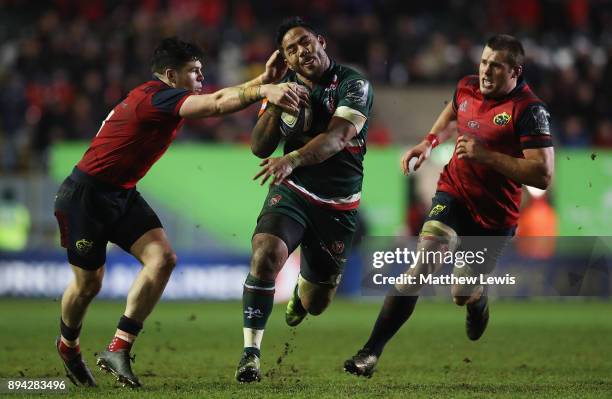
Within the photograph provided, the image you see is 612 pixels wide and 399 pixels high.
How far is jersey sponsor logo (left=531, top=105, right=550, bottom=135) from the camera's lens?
7.87 m

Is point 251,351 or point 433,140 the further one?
point 433,140

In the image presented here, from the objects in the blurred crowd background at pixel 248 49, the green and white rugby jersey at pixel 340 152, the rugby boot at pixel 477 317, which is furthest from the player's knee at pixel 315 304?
the blurred crowd background at pixel 248 49

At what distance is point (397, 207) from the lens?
60.3ft

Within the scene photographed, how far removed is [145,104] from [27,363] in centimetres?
295

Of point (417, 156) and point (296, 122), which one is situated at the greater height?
point (296, 122)

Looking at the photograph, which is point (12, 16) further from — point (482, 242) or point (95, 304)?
point (482, 242)

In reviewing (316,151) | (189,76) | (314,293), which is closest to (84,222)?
(189,76)

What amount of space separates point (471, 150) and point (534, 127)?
58 centimetres

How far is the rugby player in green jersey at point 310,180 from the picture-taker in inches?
302

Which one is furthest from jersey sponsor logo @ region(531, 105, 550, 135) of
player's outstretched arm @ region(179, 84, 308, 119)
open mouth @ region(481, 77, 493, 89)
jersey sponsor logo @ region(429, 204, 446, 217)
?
player's outstretched arm @ region(179, 84, 308, 119)

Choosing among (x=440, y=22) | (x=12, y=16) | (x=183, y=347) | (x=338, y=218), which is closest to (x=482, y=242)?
(x=338, y=218)

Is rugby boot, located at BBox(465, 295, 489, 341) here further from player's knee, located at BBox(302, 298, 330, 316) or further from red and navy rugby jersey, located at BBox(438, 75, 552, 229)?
player's knee, located at BBox(302, 298, 330, 316)

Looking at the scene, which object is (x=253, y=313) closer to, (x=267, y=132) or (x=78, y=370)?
(x=267, y=132)

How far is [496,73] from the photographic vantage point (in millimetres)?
8109
